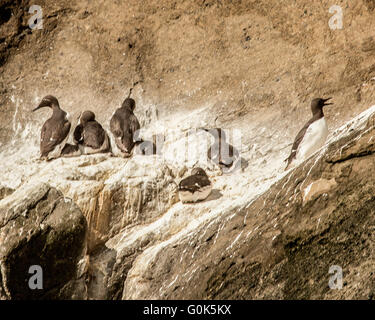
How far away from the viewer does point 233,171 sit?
A: 10.2 metres

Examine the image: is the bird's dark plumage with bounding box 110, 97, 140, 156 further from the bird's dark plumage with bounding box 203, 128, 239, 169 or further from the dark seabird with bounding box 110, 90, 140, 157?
the bird's dark plumage with bounding box 203, 128, 239, 169

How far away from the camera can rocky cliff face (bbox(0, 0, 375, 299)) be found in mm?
8305

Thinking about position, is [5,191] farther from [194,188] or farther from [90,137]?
[194,188]

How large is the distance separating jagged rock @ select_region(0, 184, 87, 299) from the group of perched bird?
1214mm

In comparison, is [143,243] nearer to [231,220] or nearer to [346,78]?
[231,220]

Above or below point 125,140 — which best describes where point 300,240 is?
below

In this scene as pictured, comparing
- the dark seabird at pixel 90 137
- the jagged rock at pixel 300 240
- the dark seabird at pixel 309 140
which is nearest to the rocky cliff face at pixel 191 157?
the jagged rock at pixel 300 240

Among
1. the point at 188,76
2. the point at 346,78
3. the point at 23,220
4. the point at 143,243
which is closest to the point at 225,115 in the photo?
the point at 188,76

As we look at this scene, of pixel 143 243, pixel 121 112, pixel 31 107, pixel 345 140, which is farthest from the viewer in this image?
pixel 31 107

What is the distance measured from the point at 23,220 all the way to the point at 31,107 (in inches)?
119

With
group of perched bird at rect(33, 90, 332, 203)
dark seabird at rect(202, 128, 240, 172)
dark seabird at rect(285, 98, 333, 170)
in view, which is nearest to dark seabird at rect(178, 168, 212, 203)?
group of perched bird at rect(33, 90, 332, 203)

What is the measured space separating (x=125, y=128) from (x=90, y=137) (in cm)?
47

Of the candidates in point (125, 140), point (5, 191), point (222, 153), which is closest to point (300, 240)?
point (222, 153)

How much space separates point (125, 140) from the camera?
10.5m
